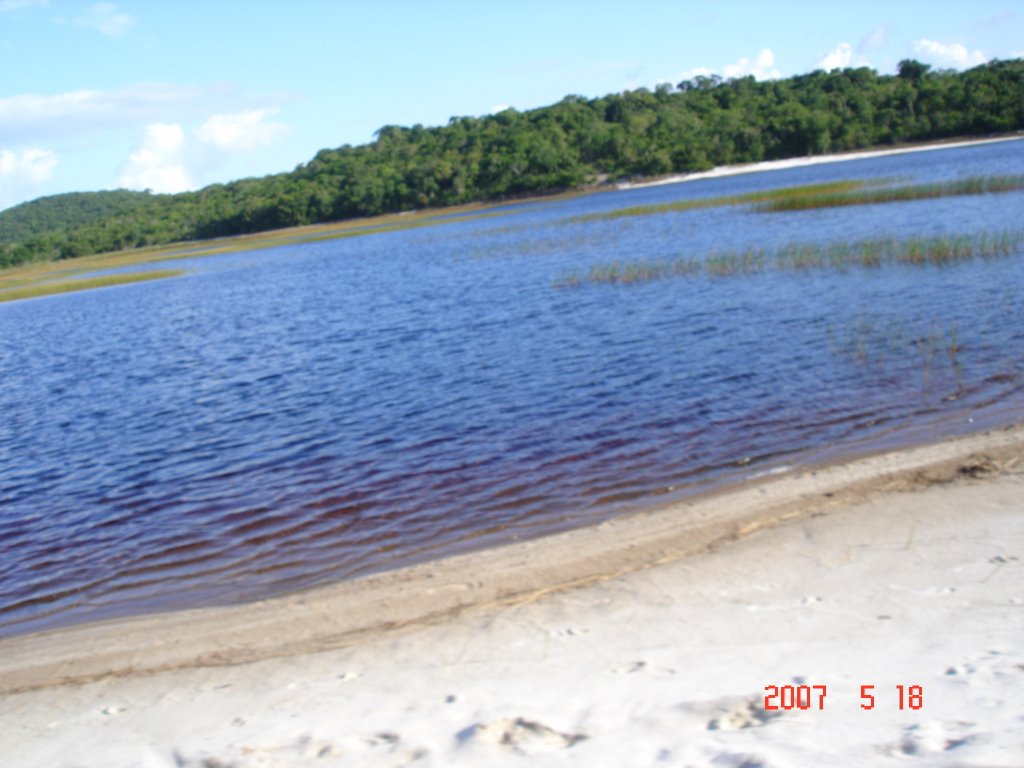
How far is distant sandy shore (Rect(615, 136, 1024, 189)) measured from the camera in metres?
102

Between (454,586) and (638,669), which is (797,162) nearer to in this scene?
(454,586)

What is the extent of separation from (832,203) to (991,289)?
964 inches

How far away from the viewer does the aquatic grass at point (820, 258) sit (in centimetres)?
2402

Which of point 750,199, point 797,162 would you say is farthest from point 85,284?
point 797,162

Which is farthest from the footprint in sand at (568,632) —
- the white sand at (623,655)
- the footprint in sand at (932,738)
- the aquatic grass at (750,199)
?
the aquatic grass at (750,199)

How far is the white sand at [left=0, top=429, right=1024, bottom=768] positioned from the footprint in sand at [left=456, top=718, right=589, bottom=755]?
16 millimetres

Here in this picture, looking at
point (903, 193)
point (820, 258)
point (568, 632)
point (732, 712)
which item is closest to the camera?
point (732, 712)

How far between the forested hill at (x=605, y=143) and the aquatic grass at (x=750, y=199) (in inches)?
2303

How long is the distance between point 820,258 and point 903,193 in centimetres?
1739

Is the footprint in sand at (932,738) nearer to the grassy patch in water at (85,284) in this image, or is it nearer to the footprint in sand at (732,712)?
the footprint in sand at (732,712)

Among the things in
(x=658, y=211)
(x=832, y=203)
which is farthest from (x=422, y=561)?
(x=658, y=211)

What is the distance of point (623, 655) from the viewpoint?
6.14 m

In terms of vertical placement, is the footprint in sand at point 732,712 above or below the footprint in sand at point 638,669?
above
